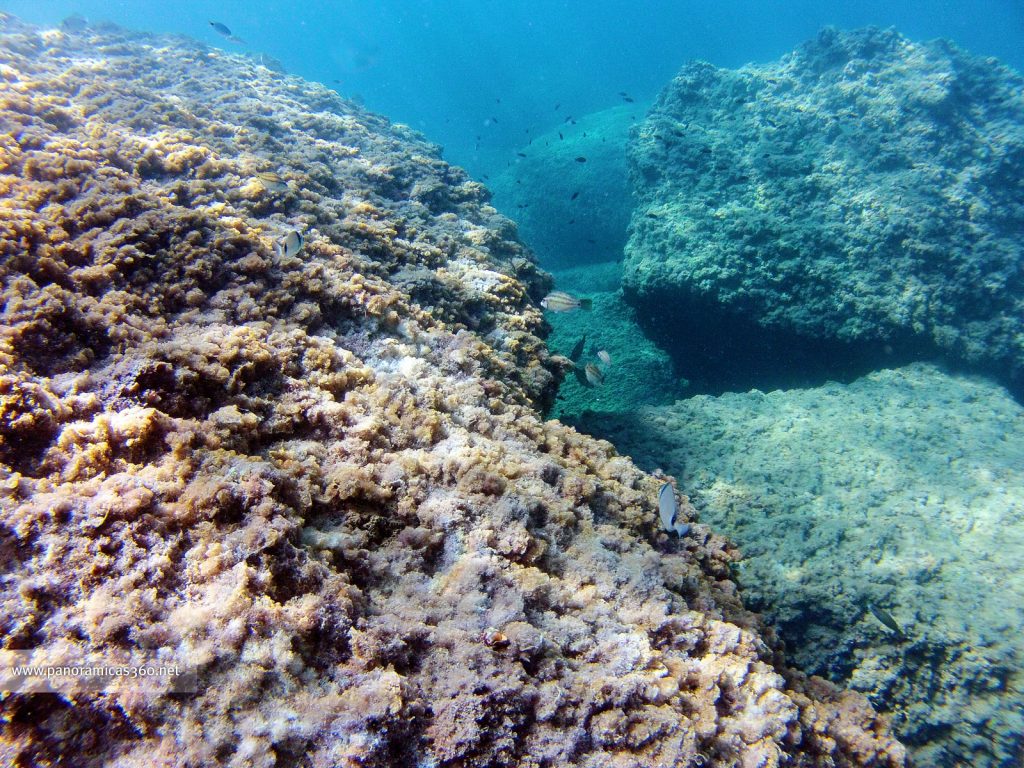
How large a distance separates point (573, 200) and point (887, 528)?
14.3 metres

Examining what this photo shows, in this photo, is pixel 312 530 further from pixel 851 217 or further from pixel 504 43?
pixel 504 43

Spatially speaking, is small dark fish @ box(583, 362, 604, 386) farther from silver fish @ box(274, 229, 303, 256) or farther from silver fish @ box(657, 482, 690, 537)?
silver fish @ box(274, 229, 303, 256)

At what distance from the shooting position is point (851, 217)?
32.8 feet

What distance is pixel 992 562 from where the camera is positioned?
521 centimetres

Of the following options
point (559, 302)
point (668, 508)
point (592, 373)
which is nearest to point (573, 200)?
point (559, 302)

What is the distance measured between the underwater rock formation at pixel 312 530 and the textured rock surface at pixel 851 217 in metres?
6.68

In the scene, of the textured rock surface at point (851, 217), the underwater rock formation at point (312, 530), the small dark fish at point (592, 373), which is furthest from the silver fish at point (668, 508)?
the textured rock surface at point (851, 217)

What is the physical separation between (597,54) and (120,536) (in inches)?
3362

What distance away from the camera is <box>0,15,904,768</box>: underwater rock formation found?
1747 mm

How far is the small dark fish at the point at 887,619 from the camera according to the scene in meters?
4.45

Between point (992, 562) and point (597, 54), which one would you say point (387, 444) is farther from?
point (597, 54)

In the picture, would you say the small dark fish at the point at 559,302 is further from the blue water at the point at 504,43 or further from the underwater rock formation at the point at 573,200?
the blue water at the point at 504,43

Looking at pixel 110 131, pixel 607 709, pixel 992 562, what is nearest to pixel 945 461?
pixel 992 562

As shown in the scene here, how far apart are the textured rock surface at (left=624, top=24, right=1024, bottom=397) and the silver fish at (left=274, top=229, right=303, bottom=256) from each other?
311 inches
